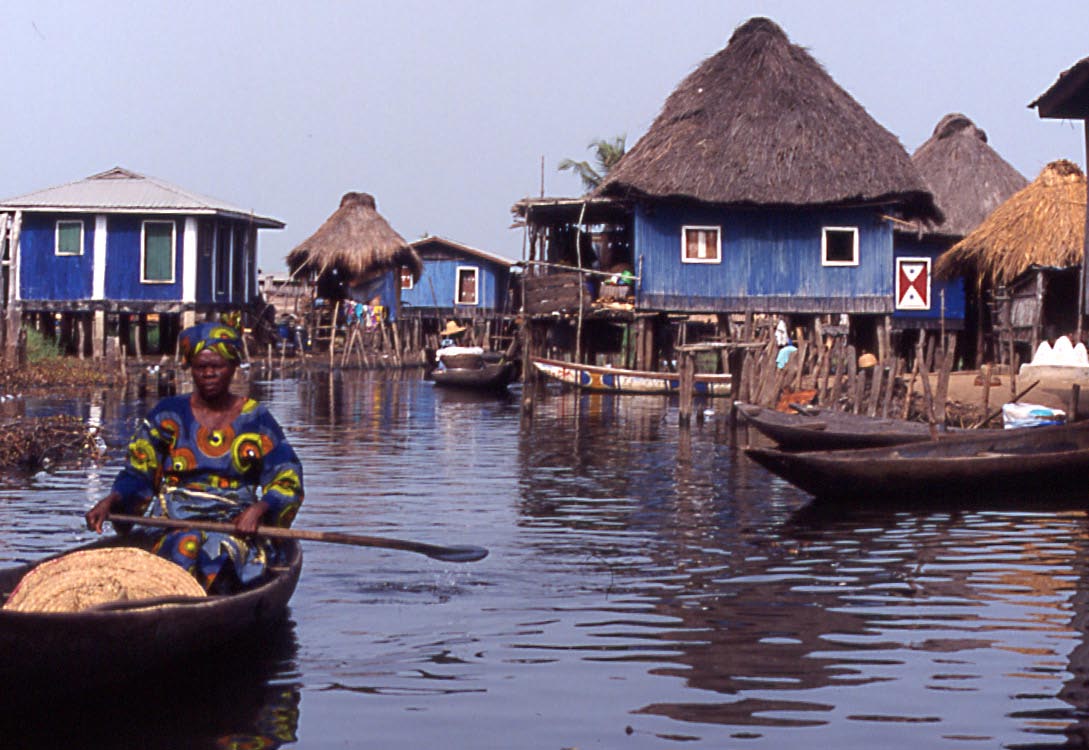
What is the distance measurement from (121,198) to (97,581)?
32.1 m

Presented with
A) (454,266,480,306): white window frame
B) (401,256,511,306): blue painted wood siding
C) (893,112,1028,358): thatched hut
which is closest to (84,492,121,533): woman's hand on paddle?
(893,112,1028,358): thatched hut

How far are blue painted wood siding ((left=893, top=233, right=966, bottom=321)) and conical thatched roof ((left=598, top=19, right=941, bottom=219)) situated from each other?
4.40 m

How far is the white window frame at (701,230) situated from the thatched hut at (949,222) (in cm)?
403

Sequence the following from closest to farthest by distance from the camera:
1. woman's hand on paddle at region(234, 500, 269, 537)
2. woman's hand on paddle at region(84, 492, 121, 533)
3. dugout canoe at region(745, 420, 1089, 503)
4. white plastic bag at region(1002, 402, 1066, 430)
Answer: woman's hand on paddle at region(234, 500, 269, 537)
woman's hand on paddle at region(84, 492, 121, 533)
dugout canoe at region(745, 420, 1089, 503)
white plastic bag at region(1002, 402, 1066, 430)

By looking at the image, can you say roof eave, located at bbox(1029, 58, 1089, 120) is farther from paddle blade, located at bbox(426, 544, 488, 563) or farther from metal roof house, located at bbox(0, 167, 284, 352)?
metal roof house, located at bbox(0, 167, 284, 352)

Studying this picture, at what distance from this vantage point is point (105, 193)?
124 feet

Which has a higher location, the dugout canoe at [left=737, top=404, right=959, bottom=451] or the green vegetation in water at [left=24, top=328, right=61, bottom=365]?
the green vegetation in water at [left=24, top=328, right=61, bottom=365]

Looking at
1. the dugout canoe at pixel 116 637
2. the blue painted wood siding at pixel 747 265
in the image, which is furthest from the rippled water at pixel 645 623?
the blue painted wood siding at pixel 747 265

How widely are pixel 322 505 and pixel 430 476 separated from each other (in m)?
2.70

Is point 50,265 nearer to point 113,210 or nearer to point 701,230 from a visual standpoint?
point 113,210

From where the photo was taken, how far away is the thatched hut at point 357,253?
42938 mm

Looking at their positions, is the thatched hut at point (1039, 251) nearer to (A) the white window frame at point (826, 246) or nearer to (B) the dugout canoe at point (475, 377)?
(A) the white window frame at point (826, 246)

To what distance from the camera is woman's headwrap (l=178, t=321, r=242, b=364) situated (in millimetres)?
7367

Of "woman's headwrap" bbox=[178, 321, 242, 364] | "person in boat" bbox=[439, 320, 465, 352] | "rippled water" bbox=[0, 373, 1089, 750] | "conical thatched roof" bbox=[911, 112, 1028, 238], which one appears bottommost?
"rippled water" bbox=[0, 373, 1089, 750]
